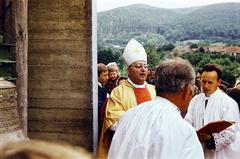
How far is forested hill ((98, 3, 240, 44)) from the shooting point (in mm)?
9156

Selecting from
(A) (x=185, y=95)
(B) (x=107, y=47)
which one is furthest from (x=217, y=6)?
(A) (x=185, y=95)

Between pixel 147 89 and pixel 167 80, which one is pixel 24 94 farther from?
pixel 167 80

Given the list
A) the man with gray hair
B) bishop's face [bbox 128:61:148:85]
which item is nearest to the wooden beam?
bishop's face [bbox 128:61:148:85]

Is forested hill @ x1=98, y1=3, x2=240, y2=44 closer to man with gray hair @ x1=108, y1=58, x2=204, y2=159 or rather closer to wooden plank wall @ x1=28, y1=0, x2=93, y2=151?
wooden plank wall @ x1=28, y1=0, x2=93, y2=151

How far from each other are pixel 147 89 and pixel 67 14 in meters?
1.05

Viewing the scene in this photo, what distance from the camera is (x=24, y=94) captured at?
4.34 m

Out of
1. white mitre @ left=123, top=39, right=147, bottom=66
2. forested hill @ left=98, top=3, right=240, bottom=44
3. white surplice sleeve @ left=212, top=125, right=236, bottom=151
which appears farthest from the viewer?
forested hill @ left=98, top=3, right=240, bottom=44

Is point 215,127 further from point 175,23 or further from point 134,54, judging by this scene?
point 175,23

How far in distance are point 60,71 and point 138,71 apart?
0.76 meters

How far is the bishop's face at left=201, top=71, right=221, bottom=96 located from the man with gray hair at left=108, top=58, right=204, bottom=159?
1.61 m

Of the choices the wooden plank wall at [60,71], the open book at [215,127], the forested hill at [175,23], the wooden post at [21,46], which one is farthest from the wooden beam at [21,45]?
the forested hill at [175,23]

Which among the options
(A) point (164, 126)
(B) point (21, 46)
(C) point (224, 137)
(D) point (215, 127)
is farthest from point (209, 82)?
(A) point (164, 126)

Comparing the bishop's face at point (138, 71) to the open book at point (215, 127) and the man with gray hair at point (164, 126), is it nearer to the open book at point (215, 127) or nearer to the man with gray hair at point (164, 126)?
the open book at point (215, 127)

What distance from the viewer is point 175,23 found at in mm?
11250
